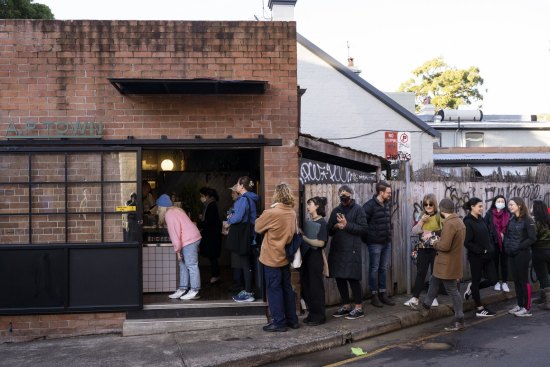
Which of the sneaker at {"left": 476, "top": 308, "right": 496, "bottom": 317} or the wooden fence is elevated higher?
the wooden fence

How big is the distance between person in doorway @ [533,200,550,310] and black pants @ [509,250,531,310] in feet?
1.40

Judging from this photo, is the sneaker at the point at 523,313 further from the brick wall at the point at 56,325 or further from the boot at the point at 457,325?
the brick wall at the point at 56,325

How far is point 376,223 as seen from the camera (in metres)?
8.88

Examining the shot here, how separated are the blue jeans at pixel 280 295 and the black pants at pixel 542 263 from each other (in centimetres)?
399

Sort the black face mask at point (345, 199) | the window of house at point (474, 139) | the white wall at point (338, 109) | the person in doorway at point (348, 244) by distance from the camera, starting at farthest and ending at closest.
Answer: the window of house at point (474, 139), the white wall at point (338, 109), the black face mask at point (345, 199), the person in doorway at point (348, 244)

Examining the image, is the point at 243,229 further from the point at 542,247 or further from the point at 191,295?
the point at 542,247

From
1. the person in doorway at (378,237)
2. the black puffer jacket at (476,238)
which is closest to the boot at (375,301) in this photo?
the person in doorway at (378,237)

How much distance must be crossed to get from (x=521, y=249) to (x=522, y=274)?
0.36 metres

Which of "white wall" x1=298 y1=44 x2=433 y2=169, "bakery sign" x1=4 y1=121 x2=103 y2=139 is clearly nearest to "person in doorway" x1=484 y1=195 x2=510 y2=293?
"bakery sign" x1=4 y1=121 x2=103 y2=139

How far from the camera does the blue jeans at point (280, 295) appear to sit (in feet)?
25.4

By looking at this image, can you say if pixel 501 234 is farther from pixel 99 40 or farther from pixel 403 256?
pixel 99 40

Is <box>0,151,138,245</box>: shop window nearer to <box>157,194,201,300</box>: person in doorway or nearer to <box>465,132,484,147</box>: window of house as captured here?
<box>157,194,201,300</box>: person in doorway

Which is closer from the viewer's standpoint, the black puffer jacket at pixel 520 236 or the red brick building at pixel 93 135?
the red brick building at pixel 93 135

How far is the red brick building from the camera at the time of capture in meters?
8.06
